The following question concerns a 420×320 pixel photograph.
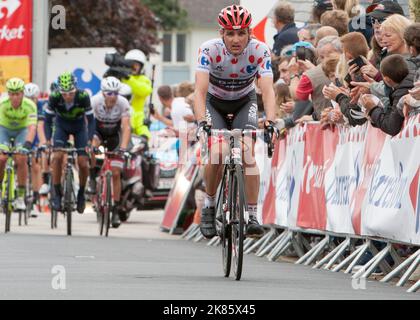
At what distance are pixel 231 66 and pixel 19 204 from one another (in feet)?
34.6

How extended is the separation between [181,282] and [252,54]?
8.22 feet

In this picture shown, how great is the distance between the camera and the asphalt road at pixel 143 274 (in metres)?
11.5

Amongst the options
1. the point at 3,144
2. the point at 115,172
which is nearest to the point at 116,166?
the point at 115,172

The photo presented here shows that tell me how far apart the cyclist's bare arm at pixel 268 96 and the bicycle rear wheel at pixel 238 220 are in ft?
2.88

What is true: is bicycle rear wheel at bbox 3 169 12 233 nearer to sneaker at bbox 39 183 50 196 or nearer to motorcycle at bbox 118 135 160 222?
sneaker at bbox 39 183 50 196

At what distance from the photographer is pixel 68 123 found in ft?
73.9

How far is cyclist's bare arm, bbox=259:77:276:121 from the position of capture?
45.9 ft

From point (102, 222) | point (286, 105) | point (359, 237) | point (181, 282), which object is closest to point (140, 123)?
point (102, 222)

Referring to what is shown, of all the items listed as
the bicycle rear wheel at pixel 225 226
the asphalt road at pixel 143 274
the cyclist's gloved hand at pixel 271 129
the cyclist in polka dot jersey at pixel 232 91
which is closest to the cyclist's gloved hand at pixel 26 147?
the asphalt road at pixel 143 274

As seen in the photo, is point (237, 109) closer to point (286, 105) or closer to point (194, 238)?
point (286, 105)

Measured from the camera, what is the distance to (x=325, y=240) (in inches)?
632

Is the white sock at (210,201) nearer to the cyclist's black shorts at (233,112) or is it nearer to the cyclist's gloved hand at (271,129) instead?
the cyclist's black shorts at (233,112)

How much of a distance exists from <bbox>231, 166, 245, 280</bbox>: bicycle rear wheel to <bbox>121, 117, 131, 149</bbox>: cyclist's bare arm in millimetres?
9773

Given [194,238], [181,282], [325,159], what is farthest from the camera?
[194,238]
